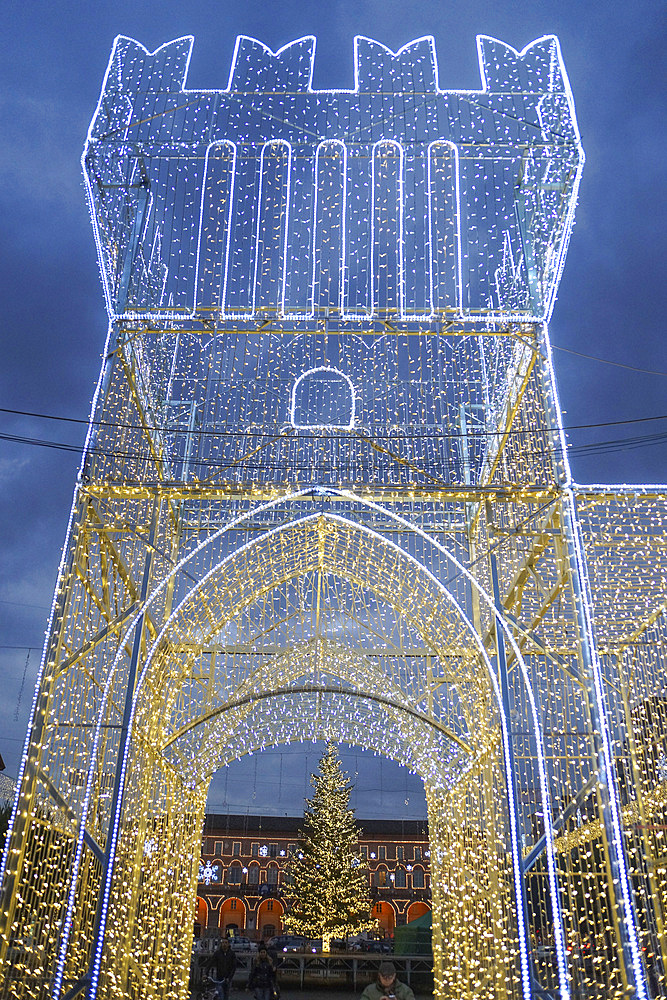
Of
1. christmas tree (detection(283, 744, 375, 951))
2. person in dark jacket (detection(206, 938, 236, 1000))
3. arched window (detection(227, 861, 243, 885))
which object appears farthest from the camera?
arched window (detection(227, 861, 243, 885))

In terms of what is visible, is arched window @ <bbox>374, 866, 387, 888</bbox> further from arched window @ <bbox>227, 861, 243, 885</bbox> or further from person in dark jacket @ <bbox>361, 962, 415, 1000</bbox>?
person in dark jacket @ <bbox>361, 962, 415, 1000</bbox>

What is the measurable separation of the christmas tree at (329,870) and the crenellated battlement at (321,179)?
21.6 metres

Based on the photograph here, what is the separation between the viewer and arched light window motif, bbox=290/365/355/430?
31.5 feet

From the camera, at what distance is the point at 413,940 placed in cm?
1736

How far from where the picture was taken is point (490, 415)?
9.96m

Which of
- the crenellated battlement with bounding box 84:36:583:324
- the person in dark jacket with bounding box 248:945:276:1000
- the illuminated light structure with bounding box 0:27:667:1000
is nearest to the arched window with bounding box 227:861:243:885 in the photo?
the person in dark jacket with bounding box 248:945:276:1000

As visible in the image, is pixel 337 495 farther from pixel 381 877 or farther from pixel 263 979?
pixel 381 877

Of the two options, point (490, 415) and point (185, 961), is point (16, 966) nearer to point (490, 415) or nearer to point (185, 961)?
point (185, 961)

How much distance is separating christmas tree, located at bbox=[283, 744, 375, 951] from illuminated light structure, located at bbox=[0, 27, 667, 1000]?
16.5 m

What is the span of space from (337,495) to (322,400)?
6.09 feet

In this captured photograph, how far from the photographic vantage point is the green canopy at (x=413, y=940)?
1730 centimetres

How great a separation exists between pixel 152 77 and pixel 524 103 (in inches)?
183

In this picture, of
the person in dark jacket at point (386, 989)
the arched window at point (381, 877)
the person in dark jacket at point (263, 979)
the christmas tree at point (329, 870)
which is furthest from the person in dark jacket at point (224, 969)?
the arched window at point (381, 877)

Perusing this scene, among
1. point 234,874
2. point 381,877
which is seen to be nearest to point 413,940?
point 381,877
